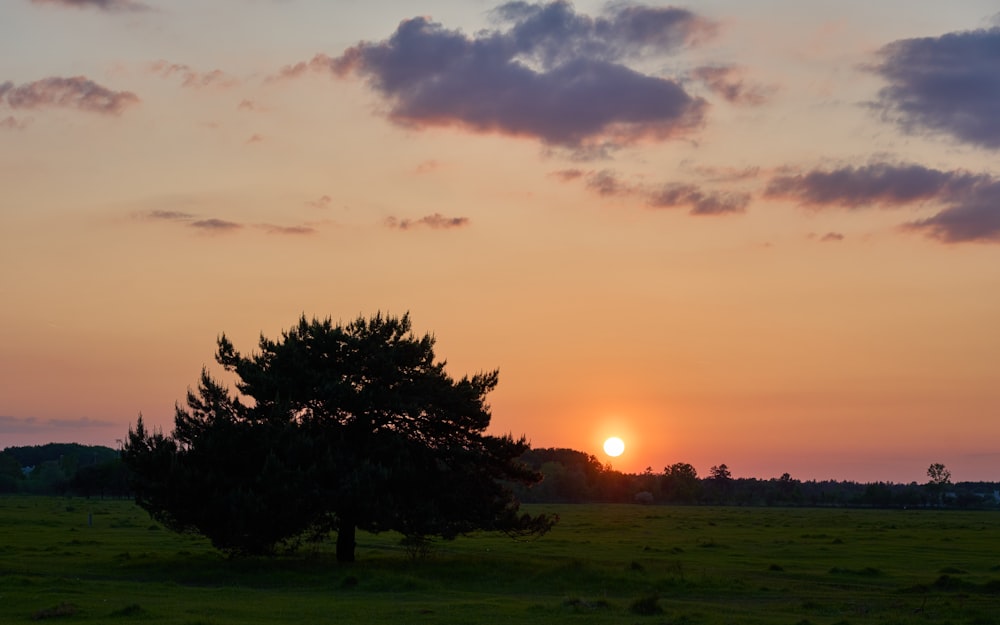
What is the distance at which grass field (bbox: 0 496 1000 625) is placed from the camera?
2984cm

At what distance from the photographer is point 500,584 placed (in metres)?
41.6

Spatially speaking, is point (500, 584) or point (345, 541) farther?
point (345, 541)

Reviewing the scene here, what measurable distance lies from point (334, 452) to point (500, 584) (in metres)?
10.00

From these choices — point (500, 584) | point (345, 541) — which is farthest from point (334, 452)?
point (500, 584)

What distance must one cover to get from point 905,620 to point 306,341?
29.8 meters

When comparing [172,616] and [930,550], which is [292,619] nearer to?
[172,616]

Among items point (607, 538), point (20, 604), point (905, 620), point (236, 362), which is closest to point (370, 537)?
point (607, 538)

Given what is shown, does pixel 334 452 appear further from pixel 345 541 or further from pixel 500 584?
pixel 500 584

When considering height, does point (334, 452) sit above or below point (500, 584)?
above

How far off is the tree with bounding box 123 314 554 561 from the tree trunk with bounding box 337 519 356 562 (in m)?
0.10

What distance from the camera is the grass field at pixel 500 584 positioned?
2984 cm

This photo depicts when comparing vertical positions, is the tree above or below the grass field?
above

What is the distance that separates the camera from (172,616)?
2833 centimetres

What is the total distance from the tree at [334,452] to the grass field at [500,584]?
6.78 feet
